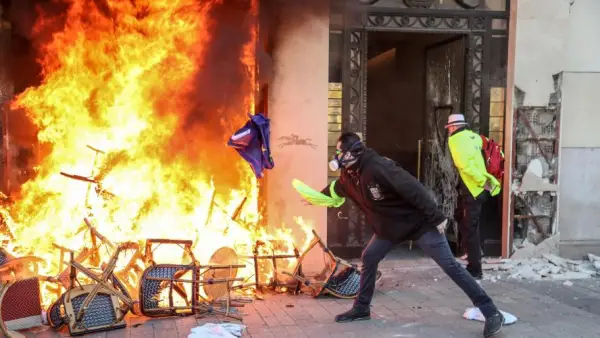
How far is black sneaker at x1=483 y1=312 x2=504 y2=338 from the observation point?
561 cm

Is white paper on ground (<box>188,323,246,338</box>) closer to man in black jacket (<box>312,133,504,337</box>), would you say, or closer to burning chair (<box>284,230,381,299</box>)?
burning chair (<box>284,230,381,299</box>)

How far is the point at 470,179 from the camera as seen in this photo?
8.02m

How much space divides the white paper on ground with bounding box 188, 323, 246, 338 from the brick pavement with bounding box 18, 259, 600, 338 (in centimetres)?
14

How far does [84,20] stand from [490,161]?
229 inches

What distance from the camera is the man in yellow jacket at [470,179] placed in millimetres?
7816

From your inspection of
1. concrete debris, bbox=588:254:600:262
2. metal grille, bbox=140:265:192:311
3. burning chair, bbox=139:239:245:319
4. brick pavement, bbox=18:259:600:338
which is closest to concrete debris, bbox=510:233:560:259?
concrete debris, bbox=588:254:600:262

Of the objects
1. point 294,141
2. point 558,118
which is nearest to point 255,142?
point 294,141

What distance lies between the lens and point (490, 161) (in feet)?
27.2

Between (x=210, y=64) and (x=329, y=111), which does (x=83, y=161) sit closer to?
(x=210, y=64)

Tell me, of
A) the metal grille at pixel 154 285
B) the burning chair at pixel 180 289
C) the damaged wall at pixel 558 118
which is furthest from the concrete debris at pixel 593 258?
the metal grille at pixel 154 285

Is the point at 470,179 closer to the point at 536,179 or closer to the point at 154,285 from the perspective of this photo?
the point at 536,179

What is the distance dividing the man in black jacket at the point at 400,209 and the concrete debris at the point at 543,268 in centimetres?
259

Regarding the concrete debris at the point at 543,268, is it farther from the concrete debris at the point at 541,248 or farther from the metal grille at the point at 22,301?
the metal grille at the point at 22,301

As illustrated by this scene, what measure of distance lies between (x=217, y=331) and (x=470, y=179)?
161 inches
